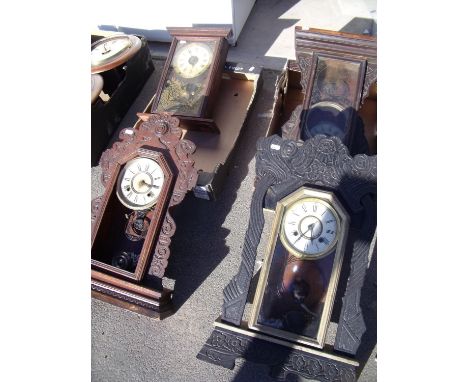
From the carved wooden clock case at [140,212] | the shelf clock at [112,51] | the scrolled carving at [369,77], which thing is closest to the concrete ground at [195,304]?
the carved wooden clock case at [140,212]

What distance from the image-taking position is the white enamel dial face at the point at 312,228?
248 centimetres

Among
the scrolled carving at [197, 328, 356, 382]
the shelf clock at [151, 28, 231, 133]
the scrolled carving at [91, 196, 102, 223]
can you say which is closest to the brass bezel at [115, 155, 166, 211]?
the scrolled carving at [91, 196, 102, 223]

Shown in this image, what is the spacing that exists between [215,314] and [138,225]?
2.87 ft

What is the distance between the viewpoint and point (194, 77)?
3570 mm

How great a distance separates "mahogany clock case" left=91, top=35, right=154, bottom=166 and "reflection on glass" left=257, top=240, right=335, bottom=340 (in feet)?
6.86

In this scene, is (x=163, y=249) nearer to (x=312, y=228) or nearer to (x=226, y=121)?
(x=312, y=228)

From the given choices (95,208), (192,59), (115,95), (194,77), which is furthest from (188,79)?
(95,208)

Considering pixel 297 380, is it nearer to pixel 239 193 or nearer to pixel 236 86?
pixel 239 193

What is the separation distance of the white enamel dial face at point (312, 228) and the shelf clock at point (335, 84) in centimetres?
73

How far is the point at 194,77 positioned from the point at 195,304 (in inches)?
76.9

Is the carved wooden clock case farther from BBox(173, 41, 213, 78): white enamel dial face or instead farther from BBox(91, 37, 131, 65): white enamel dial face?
BBox(91, 37, 131, 65): white enamel dial face

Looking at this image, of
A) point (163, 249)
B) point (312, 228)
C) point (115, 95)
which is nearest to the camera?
point (312, 228)

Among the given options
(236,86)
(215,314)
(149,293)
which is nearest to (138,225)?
(149,293)

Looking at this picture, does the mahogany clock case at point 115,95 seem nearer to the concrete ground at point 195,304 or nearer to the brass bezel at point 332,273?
the concrete ground at point 195,304
